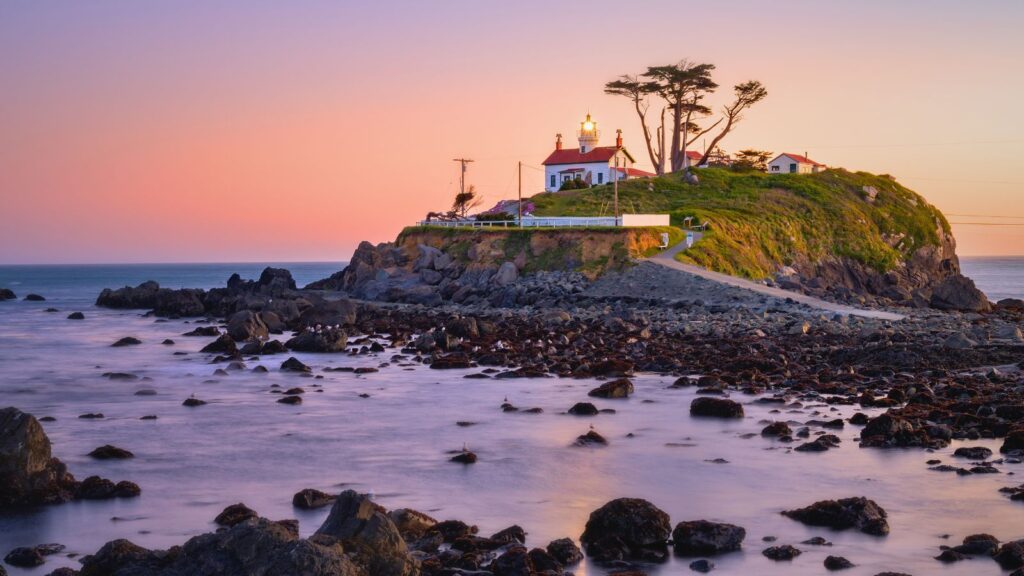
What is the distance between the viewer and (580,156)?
95.8 m

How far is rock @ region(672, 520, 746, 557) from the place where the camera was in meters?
12.7

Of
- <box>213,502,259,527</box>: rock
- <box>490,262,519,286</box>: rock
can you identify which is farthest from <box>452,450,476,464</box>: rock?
<box>490,262,519,286</box>: rock

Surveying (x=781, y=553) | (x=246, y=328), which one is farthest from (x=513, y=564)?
(x=246, y=328)

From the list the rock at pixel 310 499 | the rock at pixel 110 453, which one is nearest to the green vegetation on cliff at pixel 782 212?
the rock at pixel 110 453

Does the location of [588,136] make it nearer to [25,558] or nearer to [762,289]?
[762,289]

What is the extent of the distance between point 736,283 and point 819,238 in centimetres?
2767

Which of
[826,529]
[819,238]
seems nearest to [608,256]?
[819,238]

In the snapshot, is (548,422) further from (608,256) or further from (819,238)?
(819,238)

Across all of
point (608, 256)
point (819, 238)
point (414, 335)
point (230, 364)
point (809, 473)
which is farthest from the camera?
point (819, 238)

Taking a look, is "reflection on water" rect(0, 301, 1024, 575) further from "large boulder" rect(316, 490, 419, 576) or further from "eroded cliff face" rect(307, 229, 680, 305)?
"eroded cliff face" rect(307, 229, 680, 305)

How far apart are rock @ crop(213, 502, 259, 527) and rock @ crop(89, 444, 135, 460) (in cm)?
593

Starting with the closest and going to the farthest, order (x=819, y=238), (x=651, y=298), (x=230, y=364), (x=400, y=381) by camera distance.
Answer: (x=400, y=381) < (x=230, y=364) < (x=651, y=298) < (x=819, y=238)

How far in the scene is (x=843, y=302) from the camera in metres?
55.3

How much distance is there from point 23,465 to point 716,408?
47.5ft
